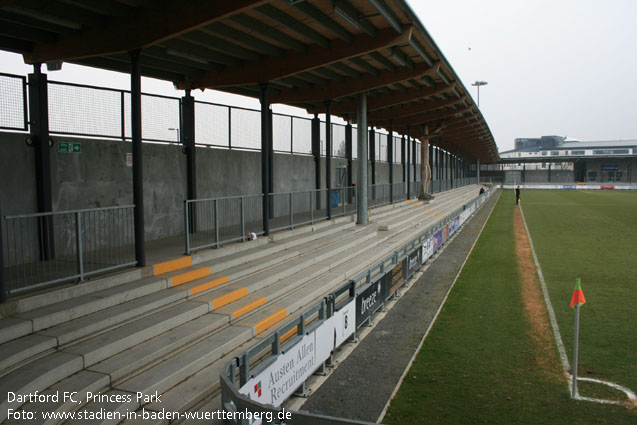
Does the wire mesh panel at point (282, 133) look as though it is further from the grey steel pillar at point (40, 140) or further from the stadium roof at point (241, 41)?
the grey steel pillar at point (40, 140)

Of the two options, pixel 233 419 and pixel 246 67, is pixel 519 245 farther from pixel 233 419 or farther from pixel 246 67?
pixel 233 419

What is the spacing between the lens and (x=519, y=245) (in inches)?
801

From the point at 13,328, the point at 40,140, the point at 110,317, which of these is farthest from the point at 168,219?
the point at 13,328

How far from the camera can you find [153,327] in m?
6.44

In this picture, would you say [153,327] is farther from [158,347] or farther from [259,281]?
[259,281]

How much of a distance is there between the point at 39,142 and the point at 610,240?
74.8 ft

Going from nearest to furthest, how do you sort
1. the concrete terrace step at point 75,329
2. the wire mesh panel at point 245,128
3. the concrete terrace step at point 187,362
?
the concrete terrace step at point 75,329 < the concrete terrace step at point 187,362 < the wire mesh panel at point 245,128

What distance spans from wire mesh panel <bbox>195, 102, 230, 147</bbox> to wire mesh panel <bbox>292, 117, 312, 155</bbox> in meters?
4.86

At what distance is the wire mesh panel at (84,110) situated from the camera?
360 inches

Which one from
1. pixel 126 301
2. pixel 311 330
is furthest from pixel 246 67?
pixel 311 330

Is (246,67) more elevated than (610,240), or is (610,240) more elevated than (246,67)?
(246,67)

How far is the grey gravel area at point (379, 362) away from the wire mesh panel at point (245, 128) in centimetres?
719

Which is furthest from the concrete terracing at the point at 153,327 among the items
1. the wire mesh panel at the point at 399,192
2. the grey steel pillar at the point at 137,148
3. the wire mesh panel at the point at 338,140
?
the wire mesh panel at the point at 399,192

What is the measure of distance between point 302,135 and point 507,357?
45.1 ft
